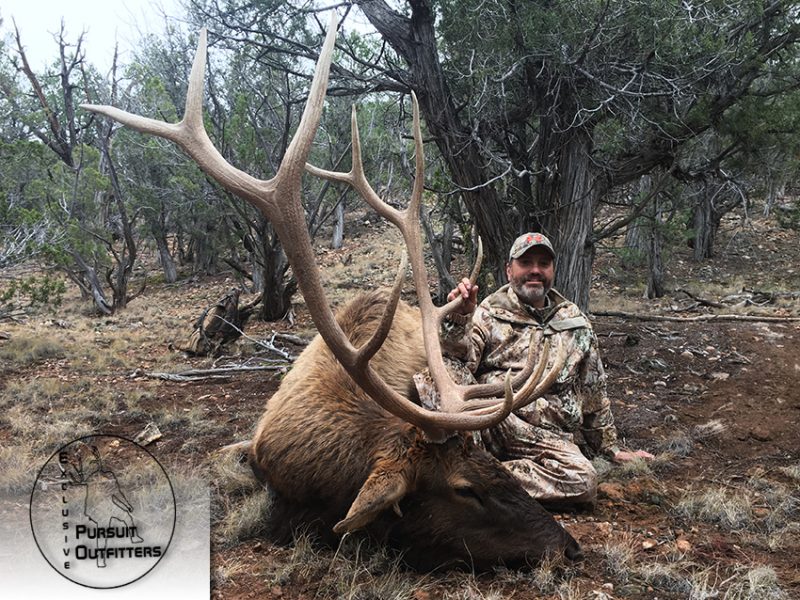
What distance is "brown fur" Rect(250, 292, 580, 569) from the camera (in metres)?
2.56

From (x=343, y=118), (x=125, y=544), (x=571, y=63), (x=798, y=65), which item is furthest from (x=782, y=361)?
(x=343, y=118)

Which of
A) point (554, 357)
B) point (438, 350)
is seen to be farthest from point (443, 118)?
point (438, 350)

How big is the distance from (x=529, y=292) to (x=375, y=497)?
6.77ft

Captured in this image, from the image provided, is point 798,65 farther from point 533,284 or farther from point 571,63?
point 533,284

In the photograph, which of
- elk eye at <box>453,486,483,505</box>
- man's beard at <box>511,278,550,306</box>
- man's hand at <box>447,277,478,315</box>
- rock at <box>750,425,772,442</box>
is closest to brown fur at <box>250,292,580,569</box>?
elk eye at <box>453,486,483,505</box>

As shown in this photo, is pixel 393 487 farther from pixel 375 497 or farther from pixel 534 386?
pixel 534 386

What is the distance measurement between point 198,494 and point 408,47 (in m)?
4.62

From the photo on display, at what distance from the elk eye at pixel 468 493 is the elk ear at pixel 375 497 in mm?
245

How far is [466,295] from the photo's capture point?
11.4 feet

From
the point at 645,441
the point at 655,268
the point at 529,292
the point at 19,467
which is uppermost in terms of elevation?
the point at 529,292

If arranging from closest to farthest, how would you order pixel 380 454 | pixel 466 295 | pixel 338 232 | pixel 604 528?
pixel 380 454 < pixel 604 528 < pixel 466 295 < pixel 338 232

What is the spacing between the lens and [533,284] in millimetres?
3953

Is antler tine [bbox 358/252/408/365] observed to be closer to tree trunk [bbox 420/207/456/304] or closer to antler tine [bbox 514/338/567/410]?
antler tine [bbox 514/338/567/410]

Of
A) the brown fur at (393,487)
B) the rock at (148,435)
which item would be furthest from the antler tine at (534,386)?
the rock at (148,435)
